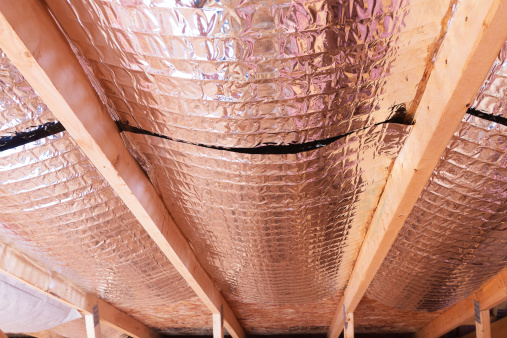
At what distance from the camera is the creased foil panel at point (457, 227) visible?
1262 mm

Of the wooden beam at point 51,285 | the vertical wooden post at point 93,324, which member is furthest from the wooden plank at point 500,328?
the vertical wooden post at point 93,324

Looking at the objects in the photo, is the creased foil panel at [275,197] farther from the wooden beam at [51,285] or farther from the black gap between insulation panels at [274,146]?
the wooden beam at [51,285]

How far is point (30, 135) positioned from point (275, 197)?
0.81 metres

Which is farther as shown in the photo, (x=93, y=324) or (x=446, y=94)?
(x=93, y=324)

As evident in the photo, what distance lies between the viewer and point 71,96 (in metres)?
0.99

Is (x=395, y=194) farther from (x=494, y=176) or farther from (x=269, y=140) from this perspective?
(x=269, y=140)

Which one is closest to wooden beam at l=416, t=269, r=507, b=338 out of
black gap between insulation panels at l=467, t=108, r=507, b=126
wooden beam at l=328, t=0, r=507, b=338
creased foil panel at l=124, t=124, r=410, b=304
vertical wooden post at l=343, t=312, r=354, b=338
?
vertical wooden post at l=343, t=312, r=354, b=338

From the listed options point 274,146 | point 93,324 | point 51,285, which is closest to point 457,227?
point 274,146

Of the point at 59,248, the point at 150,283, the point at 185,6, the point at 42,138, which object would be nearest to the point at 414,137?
the point at 185,6

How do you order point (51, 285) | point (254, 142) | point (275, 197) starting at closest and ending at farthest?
point (254, 142), point (275, 197), point (51, 285)

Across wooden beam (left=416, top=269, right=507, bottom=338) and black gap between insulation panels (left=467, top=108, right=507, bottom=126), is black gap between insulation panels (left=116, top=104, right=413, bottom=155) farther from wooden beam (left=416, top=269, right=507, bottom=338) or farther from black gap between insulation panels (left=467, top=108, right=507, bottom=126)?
wooden beam (left=416, top=269, right=507, bottom=338)

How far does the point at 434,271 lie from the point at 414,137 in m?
1.44

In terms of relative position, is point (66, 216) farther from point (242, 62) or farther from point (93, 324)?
point (93, 324)

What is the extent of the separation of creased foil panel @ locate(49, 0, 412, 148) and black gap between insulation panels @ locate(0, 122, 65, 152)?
0.21 meters
